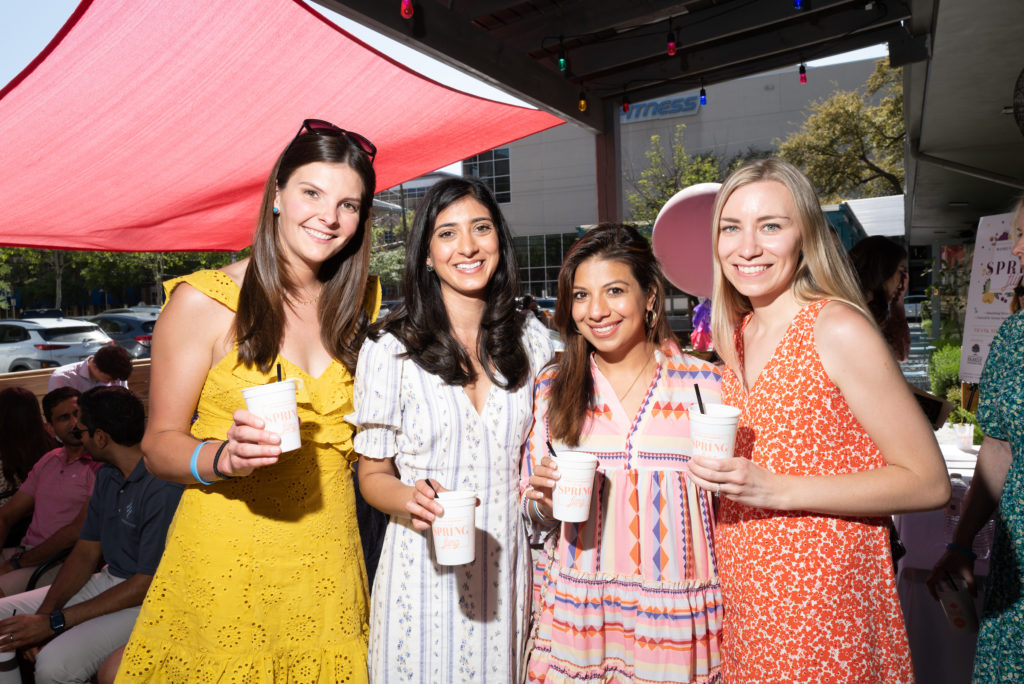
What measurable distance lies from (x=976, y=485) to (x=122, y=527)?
3.69m

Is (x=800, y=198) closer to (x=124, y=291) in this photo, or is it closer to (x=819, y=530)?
(x=819, y=530)

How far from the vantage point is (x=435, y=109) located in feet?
15.1

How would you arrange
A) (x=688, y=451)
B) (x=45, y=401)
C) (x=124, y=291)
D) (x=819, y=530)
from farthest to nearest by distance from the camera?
(x=124, y=291)
(x=45, y=401)
(x=688, y=451)
(x=819, y=530)

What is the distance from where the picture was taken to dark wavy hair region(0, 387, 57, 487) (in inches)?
185

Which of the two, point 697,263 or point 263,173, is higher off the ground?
point 263,173

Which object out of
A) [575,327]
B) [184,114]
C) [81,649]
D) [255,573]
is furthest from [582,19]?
[81,649]

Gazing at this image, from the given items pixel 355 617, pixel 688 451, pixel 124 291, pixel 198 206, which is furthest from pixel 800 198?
pixel 124 291

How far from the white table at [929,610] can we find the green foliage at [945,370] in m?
4.94

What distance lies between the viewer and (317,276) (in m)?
2.19

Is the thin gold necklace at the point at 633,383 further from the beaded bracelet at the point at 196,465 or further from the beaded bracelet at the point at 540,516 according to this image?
the beaded bracelet at the point at 196,465

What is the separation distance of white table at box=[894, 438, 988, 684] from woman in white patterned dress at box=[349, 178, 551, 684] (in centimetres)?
229

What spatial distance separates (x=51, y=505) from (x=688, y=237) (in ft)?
16.2

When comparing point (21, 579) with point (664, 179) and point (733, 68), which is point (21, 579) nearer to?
point (733, 68)

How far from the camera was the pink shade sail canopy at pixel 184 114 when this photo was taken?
303cm
